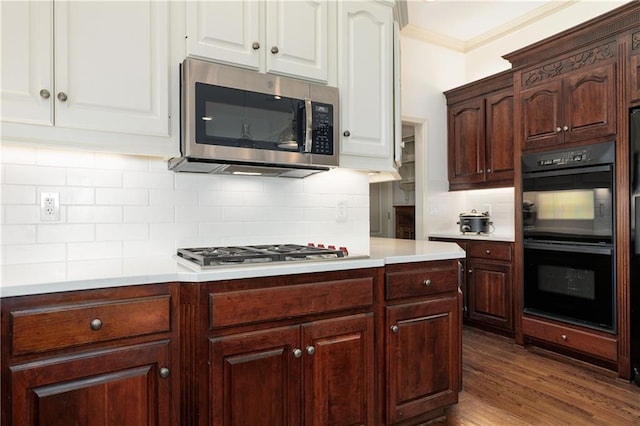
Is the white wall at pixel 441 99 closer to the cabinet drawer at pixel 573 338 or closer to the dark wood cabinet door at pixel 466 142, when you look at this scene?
the dark wood cabinet door at pixel 466 142

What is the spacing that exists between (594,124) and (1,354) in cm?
339

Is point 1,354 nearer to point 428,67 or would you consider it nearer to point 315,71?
point 315,71

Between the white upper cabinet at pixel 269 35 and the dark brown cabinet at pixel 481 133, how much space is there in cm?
222

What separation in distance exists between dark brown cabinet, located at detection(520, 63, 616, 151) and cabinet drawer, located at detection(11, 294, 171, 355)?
292 centimetres

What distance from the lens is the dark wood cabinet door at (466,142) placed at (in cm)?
383

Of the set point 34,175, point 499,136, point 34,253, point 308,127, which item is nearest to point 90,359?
point 34,253

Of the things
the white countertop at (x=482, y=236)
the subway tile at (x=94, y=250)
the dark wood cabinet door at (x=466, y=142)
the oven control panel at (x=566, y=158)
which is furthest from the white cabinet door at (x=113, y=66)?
Result: the dark wood cabinet door at (x=466, y=142)

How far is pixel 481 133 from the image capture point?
3.82 m

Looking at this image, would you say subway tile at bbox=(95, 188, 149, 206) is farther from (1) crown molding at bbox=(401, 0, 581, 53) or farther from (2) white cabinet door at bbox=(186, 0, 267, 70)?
(1) crown molding at bbox=(401, 0, 581, 53)

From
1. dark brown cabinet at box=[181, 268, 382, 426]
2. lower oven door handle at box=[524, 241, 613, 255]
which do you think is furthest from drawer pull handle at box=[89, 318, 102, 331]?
lower oven door handle at box=[524, 241, 613, 255]

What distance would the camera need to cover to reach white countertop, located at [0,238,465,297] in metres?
1.20

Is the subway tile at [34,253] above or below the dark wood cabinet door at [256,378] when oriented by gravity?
above

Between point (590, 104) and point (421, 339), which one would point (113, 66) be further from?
point (590, 104)

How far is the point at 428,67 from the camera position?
416 centimetres
